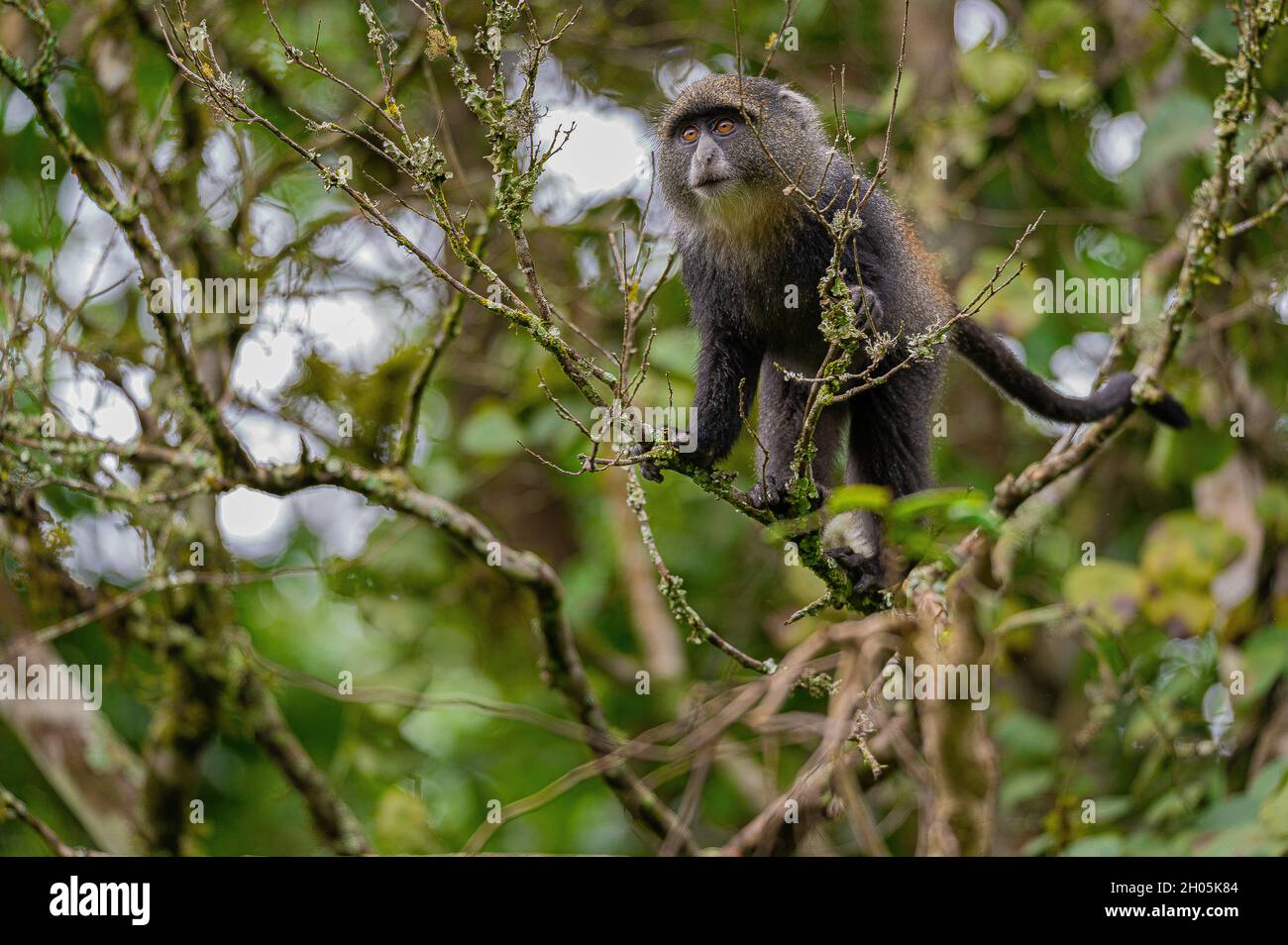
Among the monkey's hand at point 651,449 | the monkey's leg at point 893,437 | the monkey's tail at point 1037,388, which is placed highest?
the monkey's tail at point 1037,388

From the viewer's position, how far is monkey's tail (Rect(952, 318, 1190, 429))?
578 centimetres

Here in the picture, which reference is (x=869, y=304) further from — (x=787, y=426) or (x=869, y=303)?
(x=787, y=426)

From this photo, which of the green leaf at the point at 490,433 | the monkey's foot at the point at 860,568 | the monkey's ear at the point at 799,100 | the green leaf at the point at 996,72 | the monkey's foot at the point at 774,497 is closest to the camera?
the monkey's foot at the point at 774,497

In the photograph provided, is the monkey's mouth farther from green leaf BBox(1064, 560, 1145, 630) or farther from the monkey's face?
green leaf BBox(1064, 560, 1145, 630)

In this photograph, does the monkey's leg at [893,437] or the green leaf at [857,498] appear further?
the monkey's leg at [893,437]

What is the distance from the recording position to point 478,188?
8.27m

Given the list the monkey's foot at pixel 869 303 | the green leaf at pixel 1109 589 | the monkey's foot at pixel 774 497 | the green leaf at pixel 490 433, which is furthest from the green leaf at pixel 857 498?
the green leaf at pixel 490 433

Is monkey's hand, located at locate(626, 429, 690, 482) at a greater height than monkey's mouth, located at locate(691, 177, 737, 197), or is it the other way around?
monkey's mouth, located at locate(691, 177, 737, 197)

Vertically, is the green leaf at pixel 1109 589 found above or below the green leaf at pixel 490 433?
below

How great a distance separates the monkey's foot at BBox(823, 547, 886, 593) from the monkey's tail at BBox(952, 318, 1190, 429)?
1.18 meters

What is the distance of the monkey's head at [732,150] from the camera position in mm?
5422

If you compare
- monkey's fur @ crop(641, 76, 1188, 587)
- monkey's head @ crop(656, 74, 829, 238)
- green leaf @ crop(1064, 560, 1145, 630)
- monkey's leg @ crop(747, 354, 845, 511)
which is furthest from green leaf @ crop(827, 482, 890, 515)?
green leaf @ crop(1064, 560, 1145, 630)

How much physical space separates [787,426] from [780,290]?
23.5 inches

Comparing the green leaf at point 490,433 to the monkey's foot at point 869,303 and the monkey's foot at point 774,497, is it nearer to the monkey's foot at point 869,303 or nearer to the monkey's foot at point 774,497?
the monkey's foot at point 774,497
